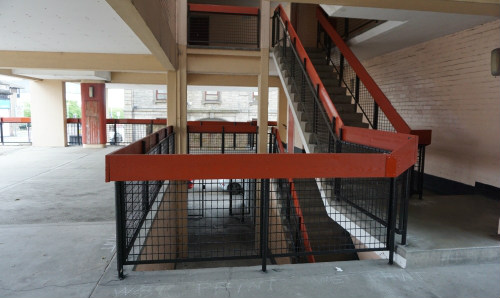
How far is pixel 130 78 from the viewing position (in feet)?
39.8

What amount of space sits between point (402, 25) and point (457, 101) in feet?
5.42

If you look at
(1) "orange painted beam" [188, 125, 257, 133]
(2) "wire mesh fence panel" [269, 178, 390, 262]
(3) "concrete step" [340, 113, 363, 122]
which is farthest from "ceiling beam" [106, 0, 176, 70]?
(1) "orange painted beam" [188, 125, 257, 133]

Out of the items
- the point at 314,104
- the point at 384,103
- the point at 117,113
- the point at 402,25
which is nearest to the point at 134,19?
the point at 314,104

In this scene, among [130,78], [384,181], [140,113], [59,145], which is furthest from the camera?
[140,113]

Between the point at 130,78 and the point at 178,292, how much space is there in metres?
11.2

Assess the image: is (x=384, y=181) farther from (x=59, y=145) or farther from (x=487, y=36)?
(x=59, y=145)

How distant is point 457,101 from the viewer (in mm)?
5723

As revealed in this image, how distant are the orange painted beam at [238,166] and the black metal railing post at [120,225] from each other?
0.16 m

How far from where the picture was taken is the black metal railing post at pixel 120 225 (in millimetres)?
2408

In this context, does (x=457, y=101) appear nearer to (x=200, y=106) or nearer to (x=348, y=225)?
(x=348, y=225)

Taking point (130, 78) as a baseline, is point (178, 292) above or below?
below

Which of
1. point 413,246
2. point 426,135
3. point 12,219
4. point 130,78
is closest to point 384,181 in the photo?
point 413,246

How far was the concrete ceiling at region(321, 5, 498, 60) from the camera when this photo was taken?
15.9 ft

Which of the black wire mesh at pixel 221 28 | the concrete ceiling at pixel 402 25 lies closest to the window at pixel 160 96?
the black wire mesh at pixel 221 28
